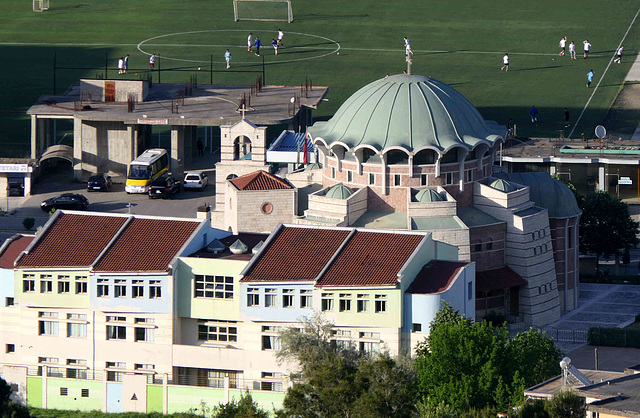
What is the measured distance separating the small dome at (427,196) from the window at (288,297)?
20.7 metres

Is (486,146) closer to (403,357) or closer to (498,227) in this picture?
(498,227)

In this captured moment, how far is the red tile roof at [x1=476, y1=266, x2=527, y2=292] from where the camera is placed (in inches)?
5492

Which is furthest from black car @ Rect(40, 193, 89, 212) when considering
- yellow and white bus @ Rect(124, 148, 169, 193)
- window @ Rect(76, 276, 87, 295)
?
window @ Rect(76, 276, 87, 295)

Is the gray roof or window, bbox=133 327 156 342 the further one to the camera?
the gray roof

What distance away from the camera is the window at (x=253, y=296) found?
403 ft

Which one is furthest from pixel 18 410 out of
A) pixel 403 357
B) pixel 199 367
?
pixel 403 357

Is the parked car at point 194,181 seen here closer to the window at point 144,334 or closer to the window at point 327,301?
the window at point 144,334

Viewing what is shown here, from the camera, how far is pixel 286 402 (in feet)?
350

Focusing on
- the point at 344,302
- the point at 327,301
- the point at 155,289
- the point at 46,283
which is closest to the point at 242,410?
the point at 327,301

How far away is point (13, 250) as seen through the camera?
131750mm

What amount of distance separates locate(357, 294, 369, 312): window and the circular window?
2398 cm

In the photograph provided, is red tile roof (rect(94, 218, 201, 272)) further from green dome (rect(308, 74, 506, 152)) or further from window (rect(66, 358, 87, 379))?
green dome (rect(308, 74, 506, 152))

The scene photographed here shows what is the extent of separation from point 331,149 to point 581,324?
23.7 meters

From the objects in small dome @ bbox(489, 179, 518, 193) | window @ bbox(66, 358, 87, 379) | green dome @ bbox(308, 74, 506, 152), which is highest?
green dome @ bbox(308, 74, 506, 152)
